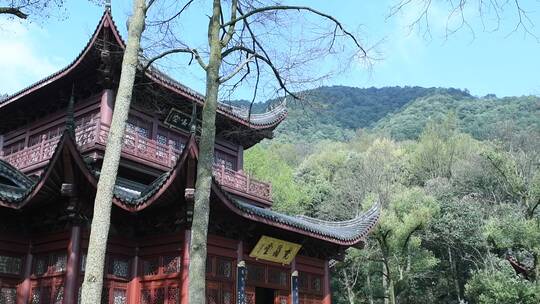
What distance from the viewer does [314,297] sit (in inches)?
552

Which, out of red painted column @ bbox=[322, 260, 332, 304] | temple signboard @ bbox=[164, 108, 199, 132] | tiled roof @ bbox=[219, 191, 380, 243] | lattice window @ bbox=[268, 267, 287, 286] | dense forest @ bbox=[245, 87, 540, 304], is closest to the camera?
tiled roof @ bbox=[219, 191, 380, 243]

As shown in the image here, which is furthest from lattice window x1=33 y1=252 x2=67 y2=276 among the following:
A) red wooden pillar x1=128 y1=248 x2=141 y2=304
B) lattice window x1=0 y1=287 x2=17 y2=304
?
red wooden pillar x1=128 y1=248 x2=141 y2=304

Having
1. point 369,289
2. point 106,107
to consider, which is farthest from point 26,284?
point 369,289

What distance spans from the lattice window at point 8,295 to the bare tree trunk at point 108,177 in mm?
5429

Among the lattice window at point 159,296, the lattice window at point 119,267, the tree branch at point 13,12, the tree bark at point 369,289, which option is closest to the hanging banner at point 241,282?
the lattice window at point 159,296

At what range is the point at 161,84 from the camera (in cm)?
1352

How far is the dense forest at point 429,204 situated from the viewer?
1895 centimetres

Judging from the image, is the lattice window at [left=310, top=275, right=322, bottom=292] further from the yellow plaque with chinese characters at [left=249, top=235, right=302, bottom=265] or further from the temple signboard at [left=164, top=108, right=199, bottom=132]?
the temple signboard at [left=164, top=108, right=199, bottom=132]

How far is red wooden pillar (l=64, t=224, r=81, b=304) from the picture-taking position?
32.2 ft

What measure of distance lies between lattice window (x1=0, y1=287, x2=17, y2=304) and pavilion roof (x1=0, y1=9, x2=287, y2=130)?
16.3 ft

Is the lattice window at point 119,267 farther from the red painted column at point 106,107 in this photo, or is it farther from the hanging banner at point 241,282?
the red painted column at point 106,107

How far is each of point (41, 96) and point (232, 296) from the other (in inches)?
293

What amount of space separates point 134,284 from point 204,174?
458 cm

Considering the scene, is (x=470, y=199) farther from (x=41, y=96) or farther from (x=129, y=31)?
(x=129, y=31)
